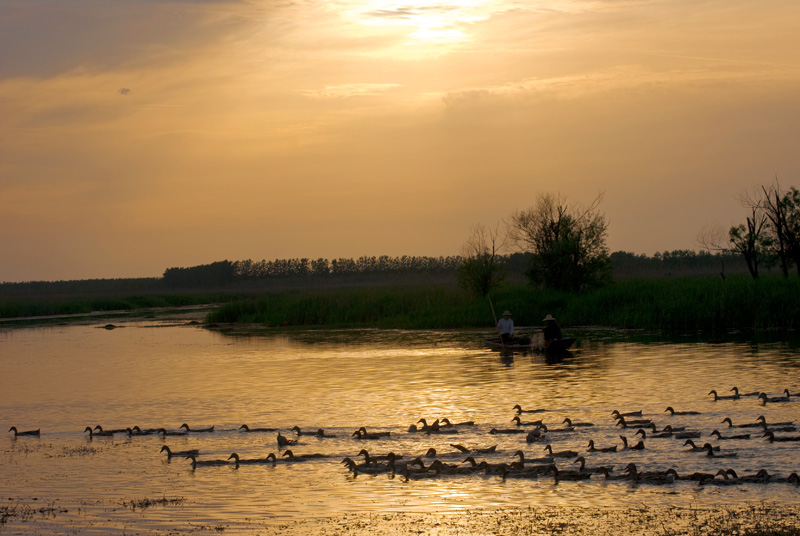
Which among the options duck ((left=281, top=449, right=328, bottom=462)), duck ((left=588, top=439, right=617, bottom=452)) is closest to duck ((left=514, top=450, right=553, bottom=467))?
duck ((left=588, top=439, right=617, bottom=452))

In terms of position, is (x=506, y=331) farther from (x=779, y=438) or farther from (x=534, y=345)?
(x=779, y=438)

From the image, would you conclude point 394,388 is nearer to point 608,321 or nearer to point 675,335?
point 675,335

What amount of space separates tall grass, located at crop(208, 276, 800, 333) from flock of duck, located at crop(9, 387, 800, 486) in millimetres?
22265

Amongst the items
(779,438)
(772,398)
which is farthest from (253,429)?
(772,398)

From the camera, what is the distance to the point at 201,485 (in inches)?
525

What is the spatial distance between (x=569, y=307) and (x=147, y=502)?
35915 mm

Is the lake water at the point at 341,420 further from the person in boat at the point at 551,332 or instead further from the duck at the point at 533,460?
the person in boat at the point at 551,332

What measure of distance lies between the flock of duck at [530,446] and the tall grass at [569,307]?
22265 millimetres

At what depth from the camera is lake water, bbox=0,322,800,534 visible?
1167 centimetres

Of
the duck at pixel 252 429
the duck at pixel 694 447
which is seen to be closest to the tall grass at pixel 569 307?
the duck at pixel 252 429

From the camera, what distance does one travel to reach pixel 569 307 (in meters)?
45.8

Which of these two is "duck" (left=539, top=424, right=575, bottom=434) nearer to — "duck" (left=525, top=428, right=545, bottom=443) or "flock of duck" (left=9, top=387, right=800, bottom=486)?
"flock of duck" (left=9, top=387, right=800, bottom=486)

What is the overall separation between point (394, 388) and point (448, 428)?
24.2ft

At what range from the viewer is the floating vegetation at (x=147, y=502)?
12028 millimetres
